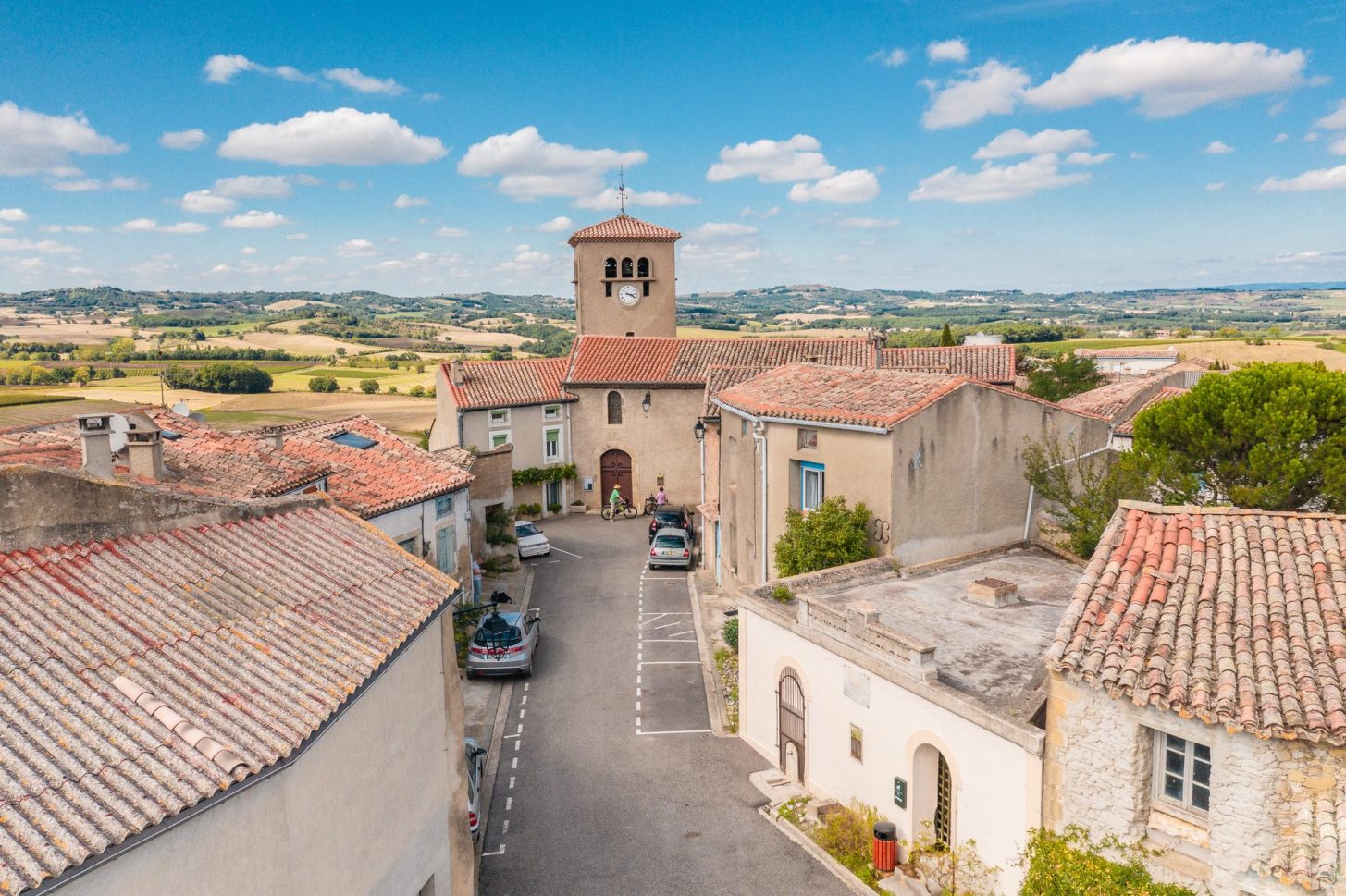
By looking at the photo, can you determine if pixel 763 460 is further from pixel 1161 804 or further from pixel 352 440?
pixel 1161 804

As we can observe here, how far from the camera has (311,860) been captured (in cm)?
924

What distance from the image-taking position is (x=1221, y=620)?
11.1 meters

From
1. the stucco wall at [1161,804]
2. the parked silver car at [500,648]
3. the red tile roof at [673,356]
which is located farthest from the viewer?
the red tile roof at [673,356]

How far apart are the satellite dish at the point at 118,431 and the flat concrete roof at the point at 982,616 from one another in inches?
562

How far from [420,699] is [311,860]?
344 cm

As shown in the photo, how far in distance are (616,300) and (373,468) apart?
2598cm

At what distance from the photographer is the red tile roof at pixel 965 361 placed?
128 ft

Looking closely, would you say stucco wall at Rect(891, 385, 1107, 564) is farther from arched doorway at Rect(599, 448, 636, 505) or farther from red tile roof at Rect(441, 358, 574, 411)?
red tile roof at Rect(441, 358, 574, 411)

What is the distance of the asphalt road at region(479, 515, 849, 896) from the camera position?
1566 centimetres

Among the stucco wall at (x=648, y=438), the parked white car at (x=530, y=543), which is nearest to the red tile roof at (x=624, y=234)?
the stucco wall at (x=648, y=438)

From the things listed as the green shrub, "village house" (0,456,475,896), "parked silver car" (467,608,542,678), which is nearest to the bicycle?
the green shrub

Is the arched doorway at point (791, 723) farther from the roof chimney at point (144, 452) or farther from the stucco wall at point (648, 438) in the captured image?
the stucco wall at point (648, 438)

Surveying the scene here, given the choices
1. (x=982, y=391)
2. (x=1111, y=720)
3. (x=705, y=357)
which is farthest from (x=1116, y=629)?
(x=705, y=357)

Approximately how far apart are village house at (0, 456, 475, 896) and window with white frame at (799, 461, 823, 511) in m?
12.8
